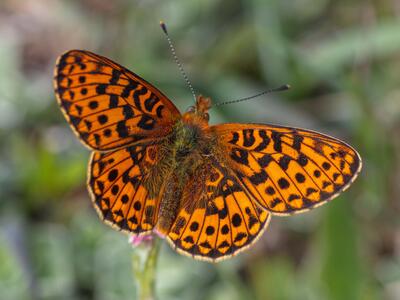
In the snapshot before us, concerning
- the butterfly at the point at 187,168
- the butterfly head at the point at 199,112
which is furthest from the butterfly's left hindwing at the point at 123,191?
the butterfly head at the point at 199,112

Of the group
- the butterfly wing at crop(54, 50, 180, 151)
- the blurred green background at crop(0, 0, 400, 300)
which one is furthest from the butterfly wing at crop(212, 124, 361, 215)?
the blurred green background at crop(0, 0, 400, 300)

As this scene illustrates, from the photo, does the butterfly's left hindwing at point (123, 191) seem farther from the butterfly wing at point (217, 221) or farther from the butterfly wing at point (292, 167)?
the butterfly wing at point (292, 167)

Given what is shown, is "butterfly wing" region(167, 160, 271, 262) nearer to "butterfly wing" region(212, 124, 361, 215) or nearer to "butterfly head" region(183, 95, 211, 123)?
"butterfly wing" region(212, 124, 361, 215)

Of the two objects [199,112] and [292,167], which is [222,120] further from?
[292,167]

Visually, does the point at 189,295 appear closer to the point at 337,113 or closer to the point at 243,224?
the point at 243,224

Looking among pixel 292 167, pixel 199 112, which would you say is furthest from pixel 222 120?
pixel 292 167
